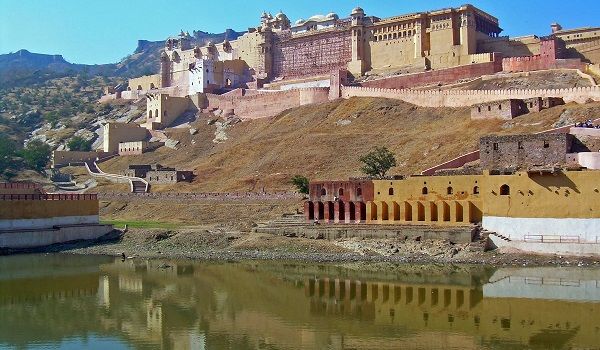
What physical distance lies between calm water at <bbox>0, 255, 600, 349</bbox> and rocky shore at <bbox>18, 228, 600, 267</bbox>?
1100mm

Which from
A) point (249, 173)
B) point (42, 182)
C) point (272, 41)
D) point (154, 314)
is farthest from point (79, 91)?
point (154, 314)

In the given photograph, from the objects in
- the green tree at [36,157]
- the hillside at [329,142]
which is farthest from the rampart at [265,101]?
the green tree at [36,157]

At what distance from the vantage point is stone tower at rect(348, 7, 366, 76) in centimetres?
6138

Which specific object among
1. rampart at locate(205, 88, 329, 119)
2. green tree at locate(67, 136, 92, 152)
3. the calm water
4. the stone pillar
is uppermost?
rampart at locate(205, 88, 329, 119)

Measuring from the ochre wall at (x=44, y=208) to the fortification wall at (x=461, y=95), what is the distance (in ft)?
79.5

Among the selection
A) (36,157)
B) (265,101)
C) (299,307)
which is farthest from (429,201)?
(36,157)

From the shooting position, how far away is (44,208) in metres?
32.9

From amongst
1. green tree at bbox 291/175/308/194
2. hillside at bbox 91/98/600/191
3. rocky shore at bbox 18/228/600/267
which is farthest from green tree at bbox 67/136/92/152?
green tree at bbox 291/175/308/194

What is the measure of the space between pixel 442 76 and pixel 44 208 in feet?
104

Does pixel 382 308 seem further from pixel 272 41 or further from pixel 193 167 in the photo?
pixel 272 41

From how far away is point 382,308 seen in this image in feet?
61.6

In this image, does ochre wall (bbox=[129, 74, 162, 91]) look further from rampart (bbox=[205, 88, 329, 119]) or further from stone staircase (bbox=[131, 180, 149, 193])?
stone staircase (bbox=[131, 180, 149, 193])

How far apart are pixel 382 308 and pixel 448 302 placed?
1.89 metres

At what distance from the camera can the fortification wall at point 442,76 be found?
51000mm
